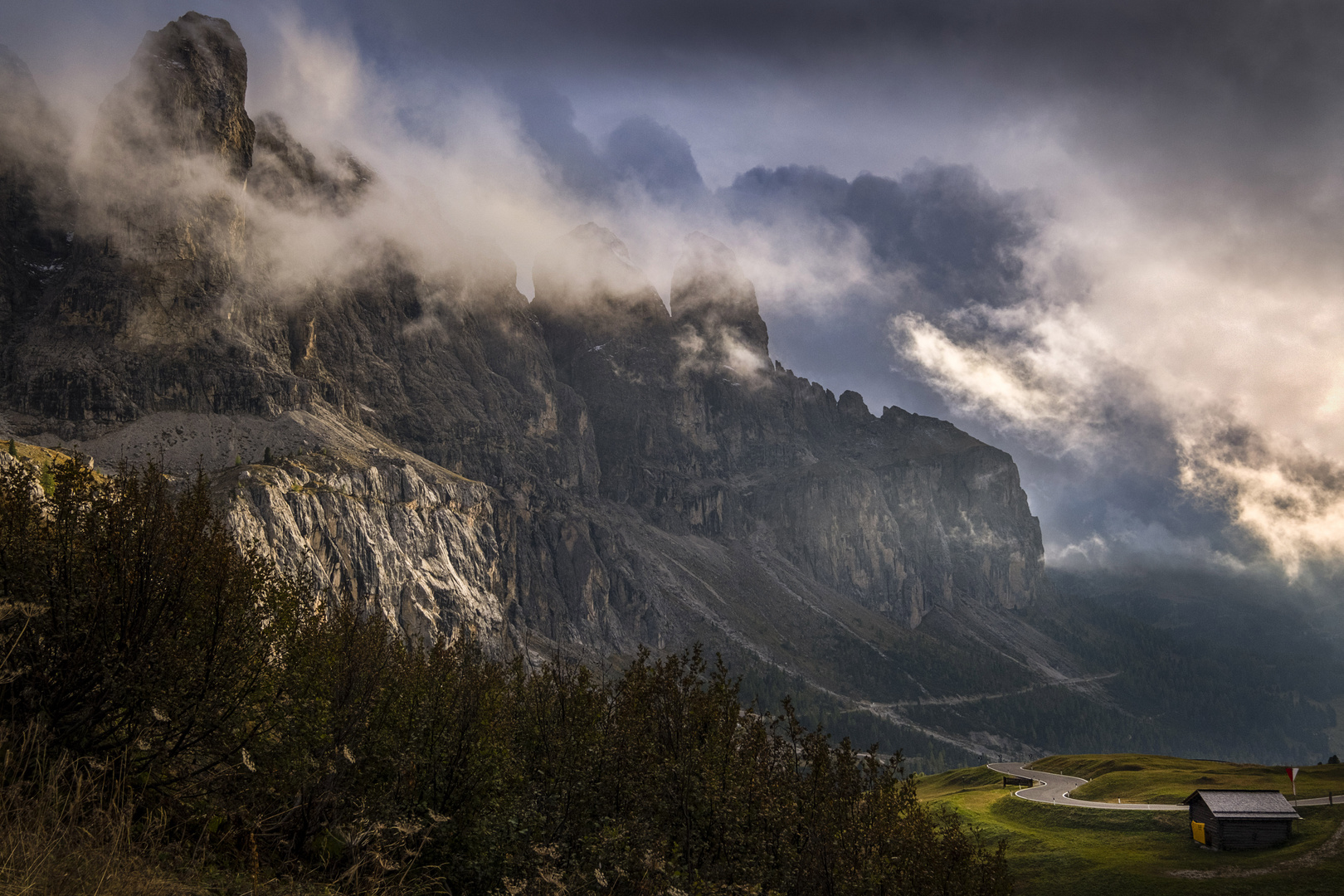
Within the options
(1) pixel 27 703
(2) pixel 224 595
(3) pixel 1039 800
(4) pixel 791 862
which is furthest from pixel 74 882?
(3) pixel 1039 800

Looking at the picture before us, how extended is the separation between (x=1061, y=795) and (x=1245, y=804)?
124ft

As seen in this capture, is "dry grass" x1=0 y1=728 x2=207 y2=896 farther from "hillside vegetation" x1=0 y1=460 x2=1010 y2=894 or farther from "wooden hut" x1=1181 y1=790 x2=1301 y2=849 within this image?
"wooden hut" x1=1181 y1=790 x2=1301 y2=849

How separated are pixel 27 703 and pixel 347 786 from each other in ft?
24.3

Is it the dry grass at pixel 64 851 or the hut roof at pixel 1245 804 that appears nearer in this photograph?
the dry grass at pixel 64 851

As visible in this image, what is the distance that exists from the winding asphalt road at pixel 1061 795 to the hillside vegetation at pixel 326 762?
175ft

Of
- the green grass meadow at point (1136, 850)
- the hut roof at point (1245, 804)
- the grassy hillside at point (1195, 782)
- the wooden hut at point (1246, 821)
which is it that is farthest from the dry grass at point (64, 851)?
the grassy hillside at point (1195, 782)

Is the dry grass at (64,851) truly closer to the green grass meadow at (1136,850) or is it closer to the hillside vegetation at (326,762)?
the hillside vegetation at (326,762)

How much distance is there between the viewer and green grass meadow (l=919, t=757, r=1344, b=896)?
1820 inches

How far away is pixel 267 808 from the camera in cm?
1902

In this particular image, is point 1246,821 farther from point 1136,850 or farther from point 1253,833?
point 1136,850

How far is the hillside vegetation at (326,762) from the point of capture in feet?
46.8

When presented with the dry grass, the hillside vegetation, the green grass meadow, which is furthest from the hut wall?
the dry grass

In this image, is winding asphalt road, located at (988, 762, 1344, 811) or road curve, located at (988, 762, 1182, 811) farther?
road curve, located at (988, 762, 1182, 811)

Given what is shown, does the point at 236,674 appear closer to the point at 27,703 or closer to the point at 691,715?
the point at 27,703
